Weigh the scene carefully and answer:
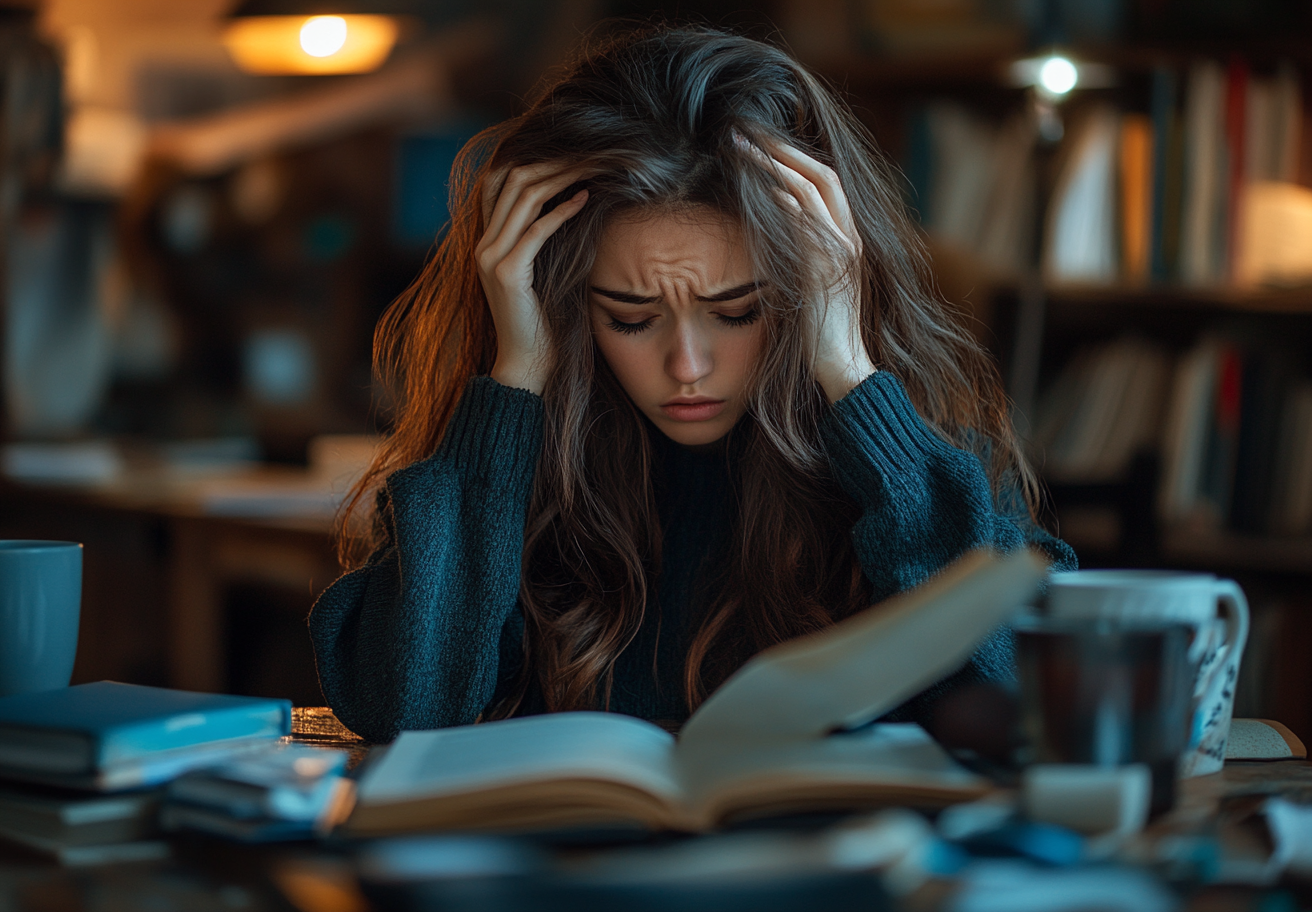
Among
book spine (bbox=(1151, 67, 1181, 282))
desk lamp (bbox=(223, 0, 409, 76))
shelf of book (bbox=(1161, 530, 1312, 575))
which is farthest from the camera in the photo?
desk lamp (bbox=(223, 0, 409, 76))

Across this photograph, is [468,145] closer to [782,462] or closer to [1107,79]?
[782,462]

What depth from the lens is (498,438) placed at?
1.14m

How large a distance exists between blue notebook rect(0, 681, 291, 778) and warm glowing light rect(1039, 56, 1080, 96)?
199cm

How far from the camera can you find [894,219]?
1.24 m

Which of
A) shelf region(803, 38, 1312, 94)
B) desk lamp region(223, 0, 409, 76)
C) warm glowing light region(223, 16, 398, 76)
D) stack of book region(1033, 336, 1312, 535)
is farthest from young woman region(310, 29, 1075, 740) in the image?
warm glowing light region(223, 16, 398, 76)

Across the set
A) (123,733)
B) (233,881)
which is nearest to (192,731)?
(123,733)

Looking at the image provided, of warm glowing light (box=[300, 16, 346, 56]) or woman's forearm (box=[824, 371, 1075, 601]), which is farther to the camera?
warm glowing light (box=[300, 16, 346, 56])

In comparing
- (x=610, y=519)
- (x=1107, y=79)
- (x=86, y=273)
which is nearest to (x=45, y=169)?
(x=86, y=273)

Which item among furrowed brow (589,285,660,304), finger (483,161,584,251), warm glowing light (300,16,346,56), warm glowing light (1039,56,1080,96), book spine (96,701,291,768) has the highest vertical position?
warm glowing light (300,16,346,56)

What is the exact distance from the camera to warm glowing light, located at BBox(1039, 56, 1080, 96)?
2295mm

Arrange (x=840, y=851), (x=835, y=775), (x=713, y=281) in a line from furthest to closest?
(x=713, y=281)
(x=835, y=775)
(x=840, y=851)

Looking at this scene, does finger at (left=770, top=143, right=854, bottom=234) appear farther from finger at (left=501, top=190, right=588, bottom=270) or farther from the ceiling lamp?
the ceiling lamp

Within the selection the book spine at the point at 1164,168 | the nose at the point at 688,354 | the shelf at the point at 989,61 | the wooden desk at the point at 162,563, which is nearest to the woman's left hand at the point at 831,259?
the nose at the point at 688,354

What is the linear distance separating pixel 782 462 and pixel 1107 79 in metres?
1.67
